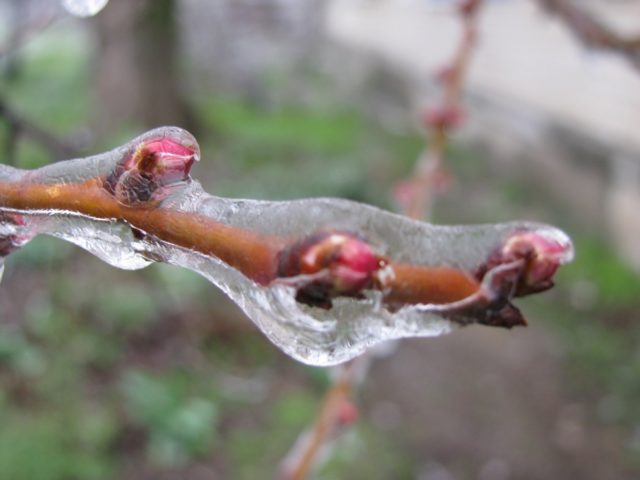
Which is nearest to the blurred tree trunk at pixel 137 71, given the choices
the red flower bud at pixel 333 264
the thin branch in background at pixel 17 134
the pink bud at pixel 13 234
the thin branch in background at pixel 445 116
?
the thin branch in background at pixel 17 134

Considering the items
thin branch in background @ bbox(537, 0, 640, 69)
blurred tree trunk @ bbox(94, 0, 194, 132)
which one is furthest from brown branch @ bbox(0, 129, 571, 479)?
blurred tree trunk @ bbox(94, 0, 194, 132)

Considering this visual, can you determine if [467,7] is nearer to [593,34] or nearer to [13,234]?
[593,34]

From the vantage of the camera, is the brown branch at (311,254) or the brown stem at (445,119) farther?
the brown stem at (445,119)

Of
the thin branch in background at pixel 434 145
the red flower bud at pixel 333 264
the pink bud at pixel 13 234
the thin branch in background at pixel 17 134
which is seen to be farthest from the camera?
the thin branch in background at pixel 434 145

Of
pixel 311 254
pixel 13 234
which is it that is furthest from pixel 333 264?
pixel 13 234

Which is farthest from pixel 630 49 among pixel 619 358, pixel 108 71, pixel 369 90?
pixel 369 90

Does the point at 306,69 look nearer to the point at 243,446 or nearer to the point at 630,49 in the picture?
the point at 243,446

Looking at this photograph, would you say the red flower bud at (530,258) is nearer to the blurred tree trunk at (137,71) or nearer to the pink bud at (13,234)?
the pink bud at (13,234)
